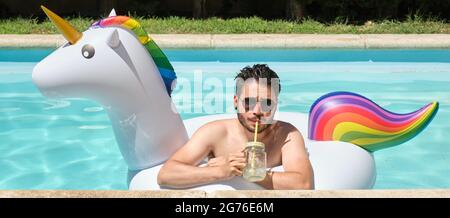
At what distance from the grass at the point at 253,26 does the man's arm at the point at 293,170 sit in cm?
558

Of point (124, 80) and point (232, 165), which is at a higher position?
point (124, 80)

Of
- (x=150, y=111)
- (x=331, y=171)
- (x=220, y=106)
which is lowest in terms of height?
(x=220, y=106)

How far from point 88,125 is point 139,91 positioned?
2.71 metres

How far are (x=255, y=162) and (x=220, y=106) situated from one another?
3.62 meters

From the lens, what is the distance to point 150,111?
3504mm

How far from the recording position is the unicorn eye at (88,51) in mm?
3224

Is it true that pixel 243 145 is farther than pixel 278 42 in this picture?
No

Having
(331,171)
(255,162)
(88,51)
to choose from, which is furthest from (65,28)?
(331,171)

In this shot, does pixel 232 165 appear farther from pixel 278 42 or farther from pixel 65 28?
pixel 278 42

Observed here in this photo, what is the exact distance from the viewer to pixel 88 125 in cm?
601

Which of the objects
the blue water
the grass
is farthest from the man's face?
the grass

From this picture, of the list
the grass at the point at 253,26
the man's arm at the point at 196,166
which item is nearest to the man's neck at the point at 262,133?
the man's arm at the point at 196,166

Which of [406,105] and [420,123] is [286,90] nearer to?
[406,105]
